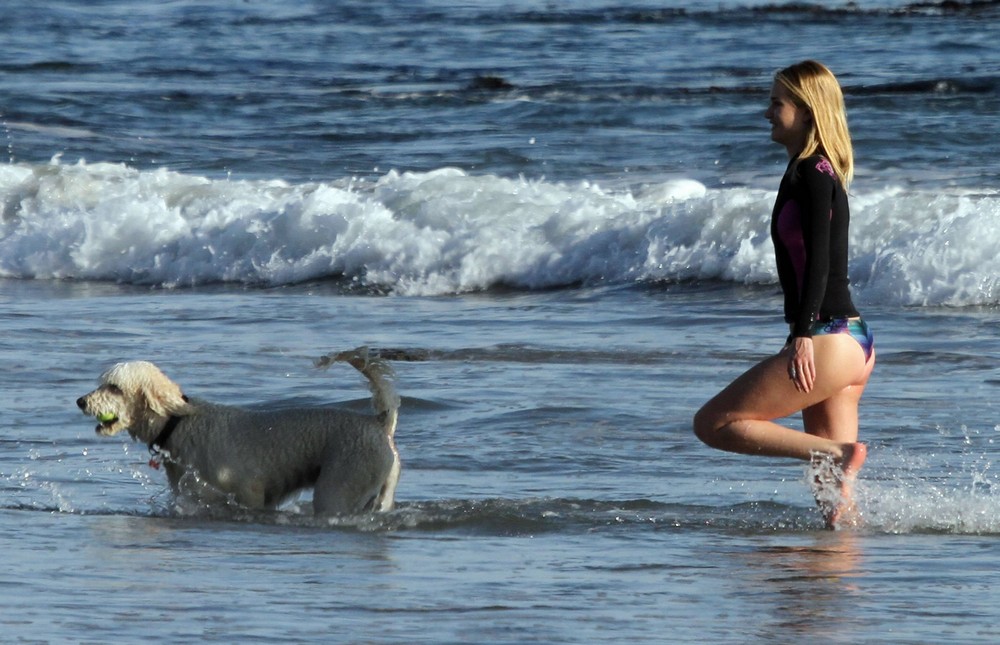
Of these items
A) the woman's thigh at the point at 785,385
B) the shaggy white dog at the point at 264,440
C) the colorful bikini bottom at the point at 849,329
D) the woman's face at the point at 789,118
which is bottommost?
the shaggy white dog at the point at 264,440

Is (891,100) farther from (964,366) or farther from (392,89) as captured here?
(964,366)

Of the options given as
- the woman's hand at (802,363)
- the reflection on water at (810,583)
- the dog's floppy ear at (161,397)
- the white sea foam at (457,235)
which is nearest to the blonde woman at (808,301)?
the woman's hand at (802,363)

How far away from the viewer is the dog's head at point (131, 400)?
263 inches

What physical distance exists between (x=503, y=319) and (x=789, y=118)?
20.2ft

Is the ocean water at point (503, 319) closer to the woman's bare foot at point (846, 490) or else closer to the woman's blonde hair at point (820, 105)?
the woman's bare foot at point (846, 490)

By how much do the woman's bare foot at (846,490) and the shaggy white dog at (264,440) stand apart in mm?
1576

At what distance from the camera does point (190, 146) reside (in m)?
21.0

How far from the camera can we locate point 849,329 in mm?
5988

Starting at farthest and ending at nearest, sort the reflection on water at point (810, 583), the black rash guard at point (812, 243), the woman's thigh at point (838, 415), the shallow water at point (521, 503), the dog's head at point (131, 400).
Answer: the dog's head at point (131, 400), the woman's thigh at point (838, 415), the black rash guard at point (812, 243), the shallow water at point (521, 503), the reflection on water at point (810, 583)

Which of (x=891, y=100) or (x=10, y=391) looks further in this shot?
(x=891, y=100)

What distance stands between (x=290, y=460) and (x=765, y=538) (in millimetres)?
1765

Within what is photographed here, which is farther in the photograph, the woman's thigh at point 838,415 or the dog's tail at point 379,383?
the dog's tail at point 379,383

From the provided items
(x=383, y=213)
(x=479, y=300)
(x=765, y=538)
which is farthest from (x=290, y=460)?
(x=383, y=213)

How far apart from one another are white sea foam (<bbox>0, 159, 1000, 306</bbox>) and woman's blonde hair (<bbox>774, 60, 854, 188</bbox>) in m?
6.29
